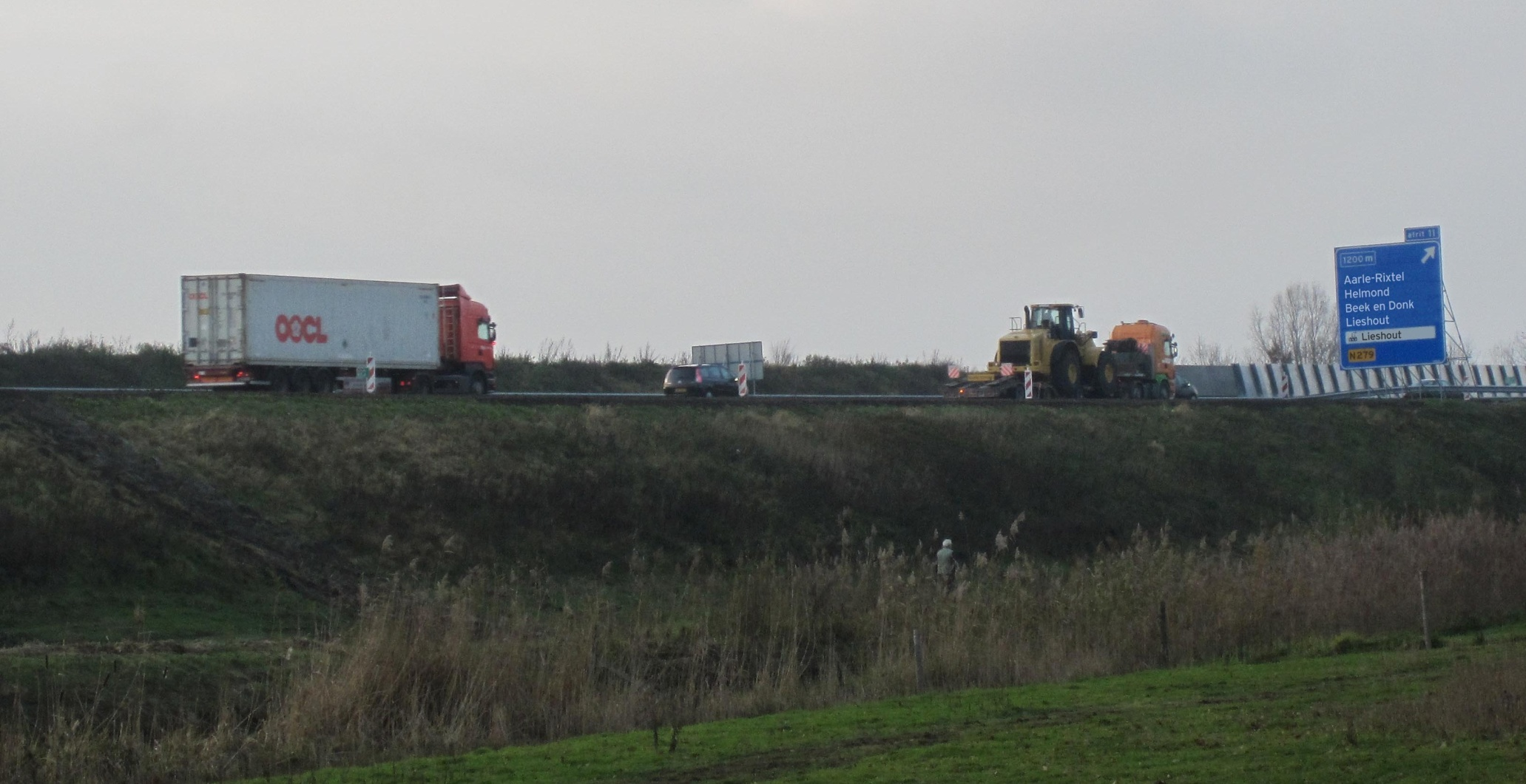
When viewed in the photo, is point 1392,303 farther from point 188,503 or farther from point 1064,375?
point 188,503

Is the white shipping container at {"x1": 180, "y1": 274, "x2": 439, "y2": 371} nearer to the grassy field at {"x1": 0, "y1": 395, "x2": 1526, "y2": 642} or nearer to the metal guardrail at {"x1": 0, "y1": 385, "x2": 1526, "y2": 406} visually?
the metal guardrail at {"x1": 0, "y1": 385, "x2": 1526, "y2": 406}

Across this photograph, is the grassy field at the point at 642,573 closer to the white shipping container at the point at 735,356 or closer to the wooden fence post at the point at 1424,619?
the wooden fence post at the point at 1424,619

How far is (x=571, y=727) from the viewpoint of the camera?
47.6 ft

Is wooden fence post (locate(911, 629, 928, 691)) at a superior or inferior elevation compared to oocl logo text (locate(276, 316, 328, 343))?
inferior

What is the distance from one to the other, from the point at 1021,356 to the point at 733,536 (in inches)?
776

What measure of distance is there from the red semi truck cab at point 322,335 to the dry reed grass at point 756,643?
17.7 m

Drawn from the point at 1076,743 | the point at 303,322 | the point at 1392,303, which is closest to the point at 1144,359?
the point at 1392,303

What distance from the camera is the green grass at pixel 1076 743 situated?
33.1 ft

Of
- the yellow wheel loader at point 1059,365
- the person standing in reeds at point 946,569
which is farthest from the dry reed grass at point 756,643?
the yellow wheel loader at point 1059,365

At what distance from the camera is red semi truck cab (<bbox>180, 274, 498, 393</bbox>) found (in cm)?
3872

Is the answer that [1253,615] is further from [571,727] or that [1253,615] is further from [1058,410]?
[1058,410]

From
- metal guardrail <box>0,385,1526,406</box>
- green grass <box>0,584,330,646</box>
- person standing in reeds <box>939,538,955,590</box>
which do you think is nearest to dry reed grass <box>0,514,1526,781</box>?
person standing in reeds <box>939,538,955,590</box>

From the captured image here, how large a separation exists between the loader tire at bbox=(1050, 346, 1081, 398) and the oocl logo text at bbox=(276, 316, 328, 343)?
2253 centimetres

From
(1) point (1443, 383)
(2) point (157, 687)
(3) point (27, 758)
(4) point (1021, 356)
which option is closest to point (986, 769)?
(3) point (27, 758)
